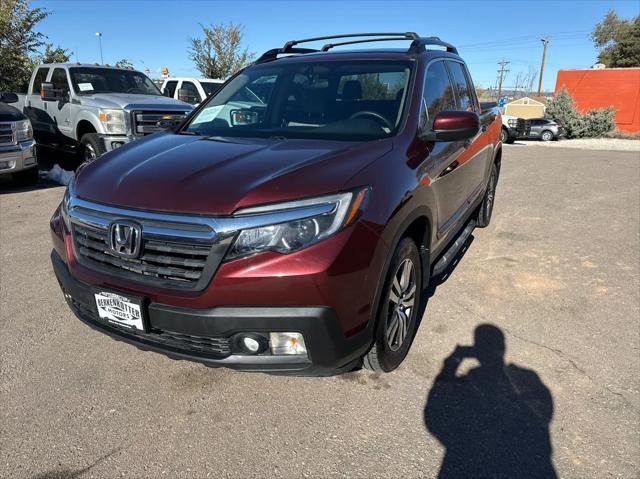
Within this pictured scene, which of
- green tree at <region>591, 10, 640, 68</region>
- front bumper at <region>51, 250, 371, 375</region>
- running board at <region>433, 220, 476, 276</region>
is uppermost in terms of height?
green tree at <region>591, 10, 640, 68</region>

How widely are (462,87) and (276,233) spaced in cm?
332

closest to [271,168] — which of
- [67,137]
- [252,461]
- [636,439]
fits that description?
[252,461]

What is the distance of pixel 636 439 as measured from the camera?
238cm

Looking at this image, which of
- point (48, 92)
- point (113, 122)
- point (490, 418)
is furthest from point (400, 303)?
point (48, 92)

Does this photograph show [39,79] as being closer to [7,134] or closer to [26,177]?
[26,177]

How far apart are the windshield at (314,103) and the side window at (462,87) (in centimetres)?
121

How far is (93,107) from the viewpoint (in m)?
8.02

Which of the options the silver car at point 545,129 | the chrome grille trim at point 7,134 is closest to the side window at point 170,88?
the chrome grille trim at point 7,134

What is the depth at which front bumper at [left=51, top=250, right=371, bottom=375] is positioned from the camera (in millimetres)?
2074

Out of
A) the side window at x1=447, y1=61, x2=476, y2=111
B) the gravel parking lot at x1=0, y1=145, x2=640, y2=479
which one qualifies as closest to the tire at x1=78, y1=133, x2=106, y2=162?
the gravel parking lot at x1=0, y1=145, x2=640, y2=479

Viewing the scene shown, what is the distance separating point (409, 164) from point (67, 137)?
26.7ft

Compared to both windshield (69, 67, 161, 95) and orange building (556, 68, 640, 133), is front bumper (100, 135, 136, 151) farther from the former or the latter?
orange building (556, 68, 640, 133)

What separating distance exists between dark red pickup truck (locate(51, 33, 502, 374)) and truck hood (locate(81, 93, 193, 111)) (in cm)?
521

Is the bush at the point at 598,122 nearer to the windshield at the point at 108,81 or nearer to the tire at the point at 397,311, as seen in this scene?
the windshield at the point at 108,81
